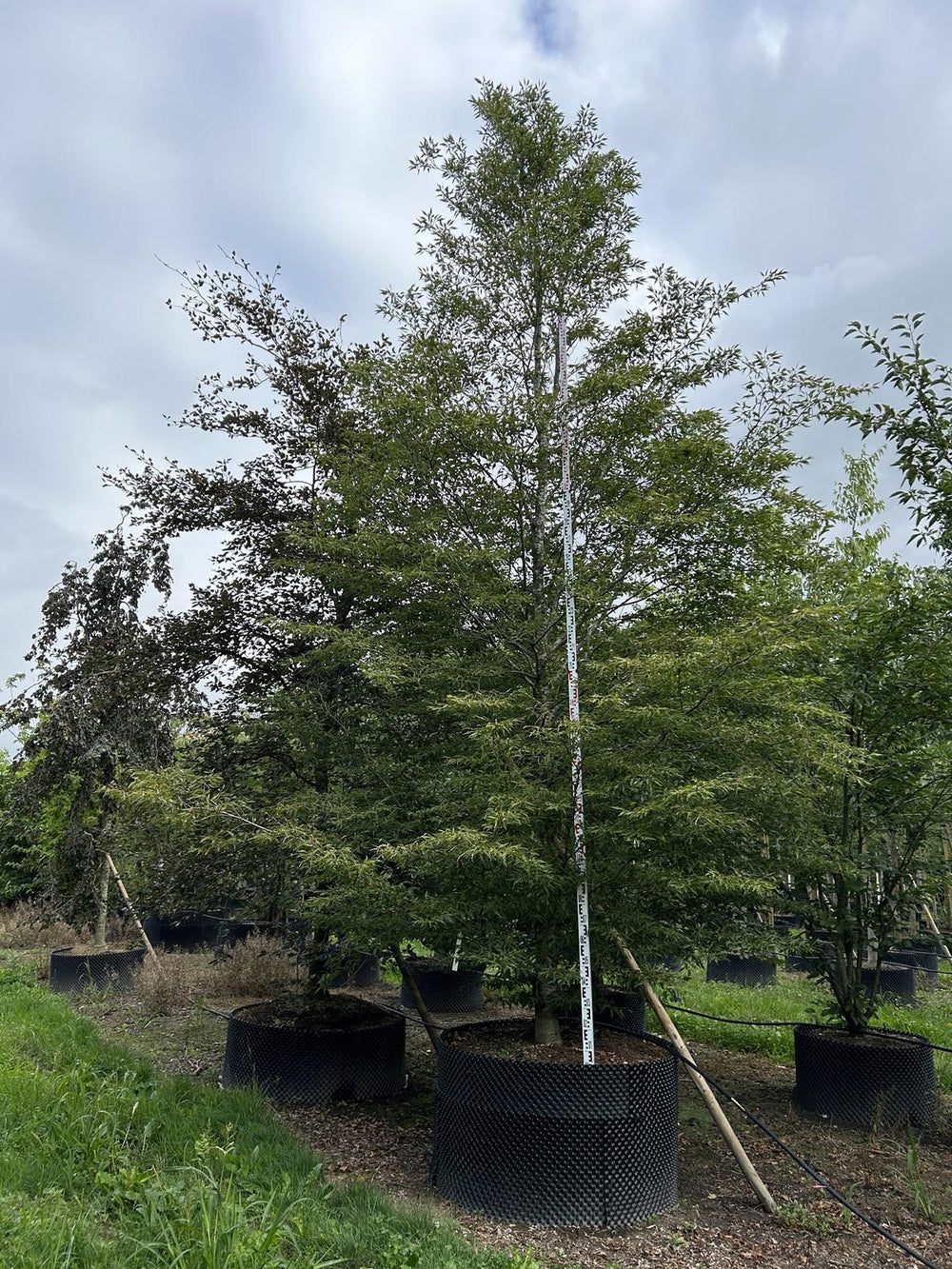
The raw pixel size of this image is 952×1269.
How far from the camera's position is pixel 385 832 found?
4422 millimetres

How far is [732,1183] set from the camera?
159 inches

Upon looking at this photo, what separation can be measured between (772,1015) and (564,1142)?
15.9ft

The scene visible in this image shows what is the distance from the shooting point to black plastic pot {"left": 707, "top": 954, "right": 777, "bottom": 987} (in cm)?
975

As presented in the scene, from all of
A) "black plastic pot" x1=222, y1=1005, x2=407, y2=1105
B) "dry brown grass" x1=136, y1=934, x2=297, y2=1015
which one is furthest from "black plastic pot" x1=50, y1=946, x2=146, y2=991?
"black plastic pot" x1=222, y1=1005, x2=407, y2=1105

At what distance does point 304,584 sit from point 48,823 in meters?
6.42

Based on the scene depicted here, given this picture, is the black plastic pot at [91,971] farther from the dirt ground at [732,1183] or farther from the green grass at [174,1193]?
the green grass at [174,1193]

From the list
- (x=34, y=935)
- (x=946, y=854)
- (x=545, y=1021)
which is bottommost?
(x=34, y=935)

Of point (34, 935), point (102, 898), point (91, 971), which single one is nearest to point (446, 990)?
point (91, 971)

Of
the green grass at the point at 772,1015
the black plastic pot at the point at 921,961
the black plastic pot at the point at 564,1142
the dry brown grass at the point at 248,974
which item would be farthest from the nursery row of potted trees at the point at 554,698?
the black plastic pot at the point at 921,961

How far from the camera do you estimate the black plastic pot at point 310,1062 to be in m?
5.11

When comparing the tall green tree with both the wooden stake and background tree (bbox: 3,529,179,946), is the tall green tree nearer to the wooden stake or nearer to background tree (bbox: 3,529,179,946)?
the wooden stake

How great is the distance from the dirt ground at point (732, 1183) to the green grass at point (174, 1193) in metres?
0.36

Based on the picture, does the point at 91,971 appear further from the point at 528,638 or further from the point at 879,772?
the point at 879,772

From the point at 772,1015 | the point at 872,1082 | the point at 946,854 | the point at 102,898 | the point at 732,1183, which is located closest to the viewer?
the point at 732,1183
